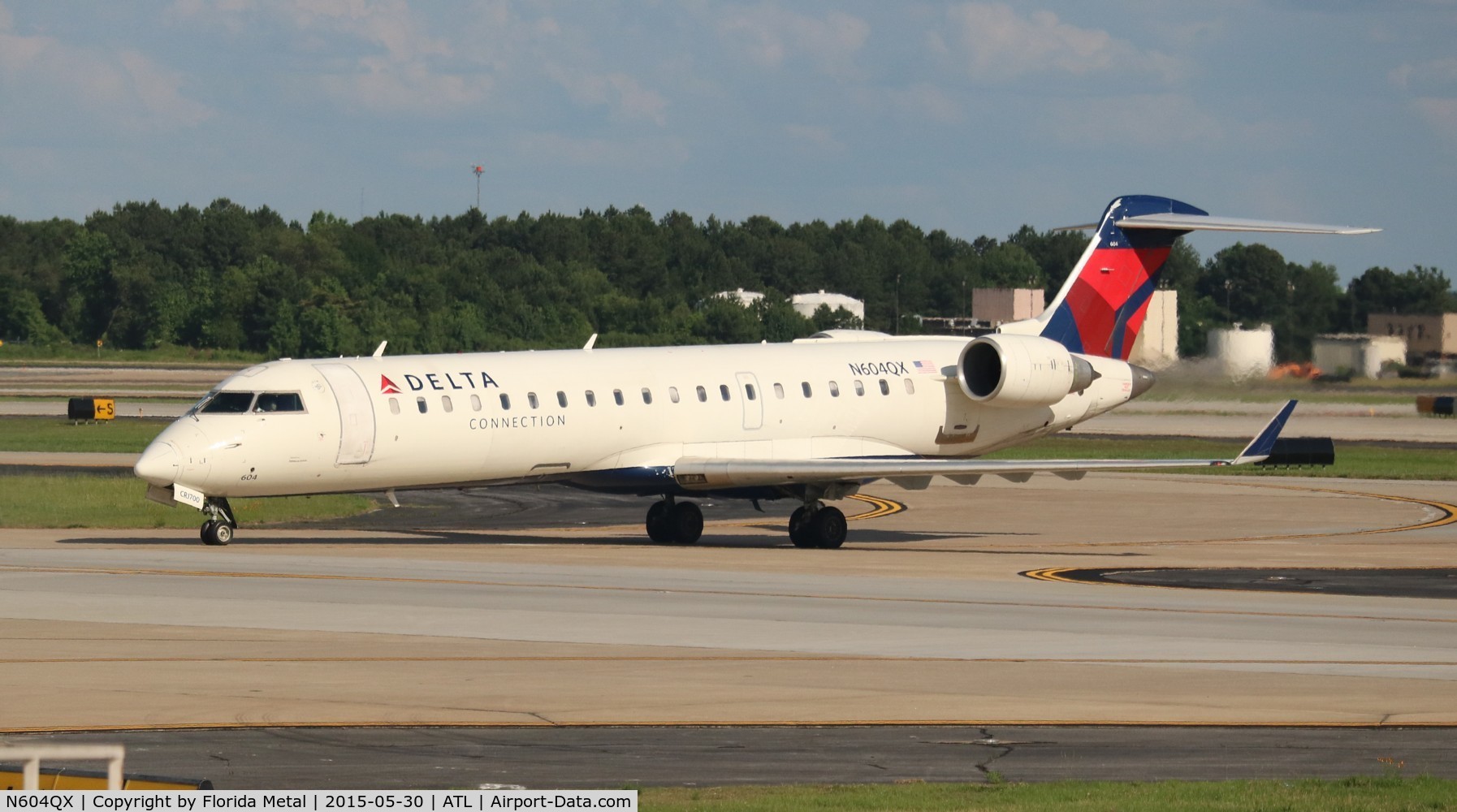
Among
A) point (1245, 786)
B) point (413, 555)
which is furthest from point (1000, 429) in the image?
point (1245, 786)

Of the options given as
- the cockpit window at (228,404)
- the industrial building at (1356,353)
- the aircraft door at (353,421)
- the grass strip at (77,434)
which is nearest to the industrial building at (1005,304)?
the industrial building at (1356,353)

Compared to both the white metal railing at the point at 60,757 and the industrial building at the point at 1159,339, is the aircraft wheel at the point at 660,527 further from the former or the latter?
the white metal railing at the point at 60,757

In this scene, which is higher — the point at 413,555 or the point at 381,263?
the point at 381,263

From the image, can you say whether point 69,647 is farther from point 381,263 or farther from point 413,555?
point 381,263

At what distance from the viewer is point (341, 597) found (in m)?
23.6

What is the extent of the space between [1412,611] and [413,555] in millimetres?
14648

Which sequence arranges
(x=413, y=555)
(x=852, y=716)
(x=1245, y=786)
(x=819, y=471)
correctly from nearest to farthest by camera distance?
(x=1245, y=786) → (x=852, y=716) → (x=413, y=555) → (x=819, y=471)

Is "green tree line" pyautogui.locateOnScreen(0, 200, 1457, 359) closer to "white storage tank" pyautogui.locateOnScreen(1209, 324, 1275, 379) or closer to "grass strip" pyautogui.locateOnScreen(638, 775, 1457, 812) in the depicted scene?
"white storage tank" pyautogui.locateOnScreen(1209, 324, 1275, 379)

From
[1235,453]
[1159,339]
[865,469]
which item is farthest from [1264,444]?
[1235,453]

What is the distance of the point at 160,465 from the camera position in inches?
1109

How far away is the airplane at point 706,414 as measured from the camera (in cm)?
2933

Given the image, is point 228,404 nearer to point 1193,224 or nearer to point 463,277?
point 1193,224

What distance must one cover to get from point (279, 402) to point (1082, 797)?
19.2 metres

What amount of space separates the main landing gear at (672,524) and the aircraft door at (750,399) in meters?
1.91
